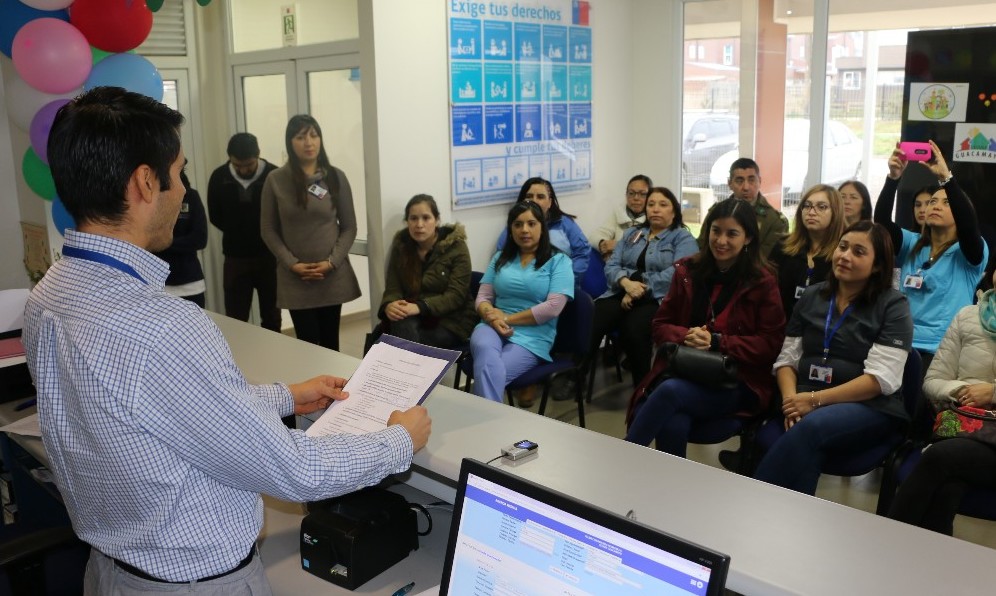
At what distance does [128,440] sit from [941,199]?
3729mm

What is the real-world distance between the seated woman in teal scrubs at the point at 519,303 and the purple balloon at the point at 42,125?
218 cm

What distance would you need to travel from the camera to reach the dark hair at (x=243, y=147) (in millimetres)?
5204

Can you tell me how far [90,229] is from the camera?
143cm

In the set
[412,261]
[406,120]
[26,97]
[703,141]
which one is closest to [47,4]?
[26,97]

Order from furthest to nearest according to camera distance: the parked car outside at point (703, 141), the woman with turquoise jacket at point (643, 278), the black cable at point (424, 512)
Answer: the parked car outside at point (703, 141) < the woman with turquoise jacket at point (643, 278) < the black cable at point (424, 512)

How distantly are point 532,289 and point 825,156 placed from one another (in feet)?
8.51

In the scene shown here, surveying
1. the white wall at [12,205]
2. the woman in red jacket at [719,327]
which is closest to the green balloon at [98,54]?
the white wall at [12,205]

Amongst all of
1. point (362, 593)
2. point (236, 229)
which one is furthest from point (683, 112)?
point (362, 593)

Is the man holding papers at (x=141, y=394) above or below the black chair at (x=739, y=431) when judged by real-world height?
above

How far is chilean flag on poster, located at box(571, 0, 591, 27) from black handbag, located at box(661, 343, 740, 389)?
133 inches

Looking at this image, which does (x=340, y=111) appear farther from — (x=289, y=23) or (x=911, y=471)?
(x=911, y=471)

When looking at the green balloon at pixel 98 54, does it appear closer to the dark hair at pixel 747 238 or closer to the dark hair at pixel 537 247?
the dark hair at pixel 537 247

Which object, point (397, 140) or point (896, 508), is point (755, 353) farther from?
point (397, 140)

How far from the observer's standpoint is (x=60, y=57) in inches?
145
